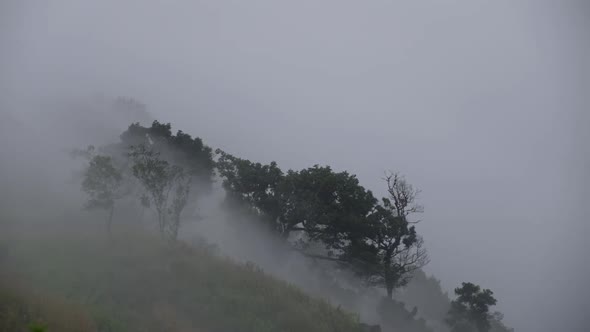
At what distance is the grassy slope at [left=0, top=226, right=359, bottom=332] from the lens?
12.7 m

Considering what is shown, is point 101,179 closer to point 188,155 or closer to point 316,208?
point 188,155

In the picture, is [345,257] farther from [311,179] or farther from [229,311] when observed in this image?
[229,311]

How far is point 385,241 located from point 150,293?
19.7 metres

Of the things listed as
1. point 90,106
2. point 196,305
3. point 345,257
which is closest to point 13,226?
point 196,305

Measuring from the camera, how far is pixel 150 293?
16.1 meters

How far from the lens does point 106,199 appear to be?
30.7 m

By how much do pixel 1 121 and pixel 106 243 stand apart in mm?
54688

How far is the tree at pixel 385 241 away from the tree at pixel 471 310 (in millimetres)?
5735

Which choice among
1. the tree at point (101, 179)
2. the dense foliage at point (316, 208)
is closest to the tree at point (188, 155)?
the dense foliage at point (316, 208)

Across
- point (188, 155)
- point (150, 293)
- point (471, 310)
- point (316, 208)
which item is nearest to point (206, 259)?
point (150, 293)

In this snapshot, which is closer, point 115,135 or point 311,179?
point 311,179

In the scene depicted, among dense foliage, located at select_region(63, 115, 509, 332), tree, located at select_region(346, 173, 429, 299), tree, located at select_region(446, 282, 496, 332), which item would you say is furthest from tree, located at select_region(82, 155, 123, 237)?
tree, located at select_region(446, 282, 496, 332)

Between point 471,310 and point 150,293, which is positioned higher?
point 471,310

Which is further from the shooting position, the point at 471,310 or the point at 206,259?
the point at 471,310
